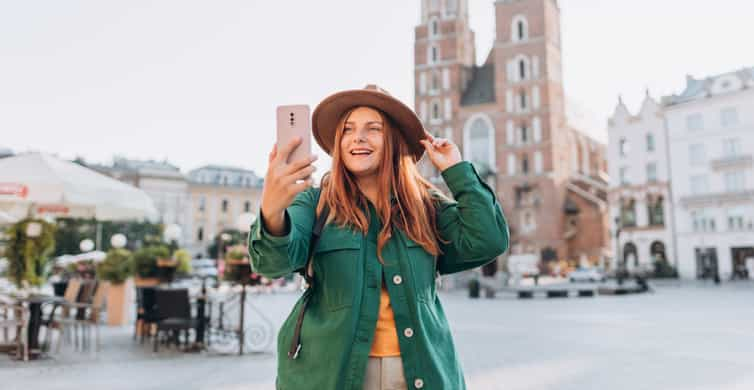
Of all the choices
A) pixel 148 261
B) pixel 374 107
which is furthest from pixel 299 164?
pixel 148 261

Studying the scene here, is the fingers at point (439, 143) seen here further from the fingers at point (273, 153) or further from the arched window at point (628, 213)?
the arched window at point (628, 213)

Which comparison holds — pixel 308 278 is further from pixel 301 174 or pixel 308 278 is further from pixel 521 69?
pixel 521 69

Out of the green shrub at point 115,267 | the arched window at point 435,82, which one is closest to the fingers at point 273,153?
the green shrub at point 115,267

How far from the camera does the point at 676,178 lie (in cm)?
3794

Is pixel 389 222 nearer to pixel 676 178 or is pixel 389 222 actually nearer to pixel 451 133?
pixel 676 178

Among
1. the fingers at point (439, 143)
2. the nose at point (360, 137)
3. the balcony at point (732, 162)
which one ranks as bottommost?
the fingers at point (439, 143)

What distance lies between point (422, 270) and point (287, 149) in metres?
0.51

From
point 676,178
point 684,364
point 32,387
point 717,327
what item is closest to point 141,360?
point 32,387

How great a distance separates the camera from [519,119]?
154 feet

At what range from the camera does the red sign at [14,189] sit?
23.3 ft

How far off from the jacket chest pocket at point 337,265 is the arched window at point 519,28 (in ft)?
160

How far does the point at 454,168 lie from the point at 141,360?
661cm

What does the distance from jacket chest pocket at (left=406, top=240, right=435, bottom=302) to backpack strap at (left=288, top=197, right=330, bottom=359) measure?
252mm

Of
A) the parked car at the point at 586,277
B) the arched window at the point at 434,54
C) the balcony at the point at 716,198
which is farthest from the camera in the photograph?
the arched window at the point at 434,54
